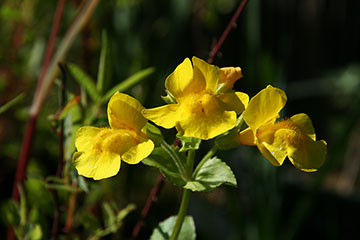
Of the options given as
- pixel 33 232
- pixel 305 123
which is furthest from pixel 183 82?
pixel 33 232

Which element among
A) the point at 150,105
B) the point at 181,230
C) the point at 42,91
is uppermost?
the point at 42,91

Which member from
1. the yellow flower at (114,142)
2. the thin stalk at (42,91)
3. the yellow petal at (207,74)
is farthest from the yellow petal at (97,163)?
the thin stalk at (42,91)

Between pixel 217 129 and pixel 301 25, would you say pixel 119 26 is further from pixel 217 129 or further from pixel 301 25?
pixel 301 25

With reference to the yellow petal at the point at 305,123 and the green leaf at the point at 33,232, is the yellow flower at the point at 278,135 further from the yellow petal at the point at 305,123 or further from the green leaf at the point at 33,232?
the green leaf at the point at 33,232

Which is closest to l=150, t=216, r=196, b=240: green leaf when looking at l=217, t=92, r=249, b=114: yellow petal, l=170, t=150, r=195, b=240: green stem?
l=170, t=150, r=195, b=240: green stem

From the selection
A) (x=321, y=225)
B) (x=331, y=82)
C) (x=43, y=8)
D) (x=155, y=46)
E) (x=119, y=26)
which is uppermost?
(x=43, y=8)

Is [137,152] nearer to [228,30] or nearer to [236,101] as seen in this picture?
[236,101]

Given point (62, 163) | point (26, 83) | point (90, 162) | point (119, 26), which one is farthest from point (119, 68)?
point (90, 162)
